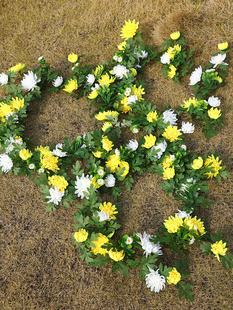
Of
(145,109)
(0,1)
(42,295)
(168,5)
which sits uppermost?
(0,1)

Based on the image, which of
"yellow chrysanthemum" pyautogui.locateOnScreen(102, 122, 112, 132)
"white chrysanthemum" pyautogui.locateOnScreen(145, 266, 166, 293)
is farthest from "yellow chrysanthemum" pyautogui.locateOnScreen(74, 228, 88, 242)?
"yellow chrysanthemum" pyautogui.locateOnScreen(102, 122, 112, 132)

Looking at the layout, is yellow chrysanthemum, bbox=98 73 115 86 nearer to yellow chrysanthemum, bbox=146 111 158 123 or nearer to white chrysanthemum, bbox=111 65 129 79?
white chrysanthemum, bbox=111 65 129 79

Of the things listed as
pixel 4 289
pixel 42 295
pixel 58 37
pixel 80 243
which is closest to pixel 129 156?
pixel 80 243

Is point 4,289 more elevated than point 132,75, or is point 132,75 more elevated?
point 132,75

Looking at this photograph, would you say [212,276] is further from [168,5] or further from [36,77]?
[168,5]

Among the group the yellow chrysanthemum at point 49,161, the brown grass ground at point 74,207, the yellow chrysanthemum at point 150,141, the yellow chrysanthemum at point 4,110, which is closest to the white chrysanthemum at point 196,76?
the brown grass ground at point 74,207

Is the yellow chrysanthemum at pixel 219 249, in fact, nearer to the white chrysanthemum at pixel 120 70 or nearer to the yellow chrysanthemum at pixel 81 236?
the yellow chrysanthemum at pixel 81 236
